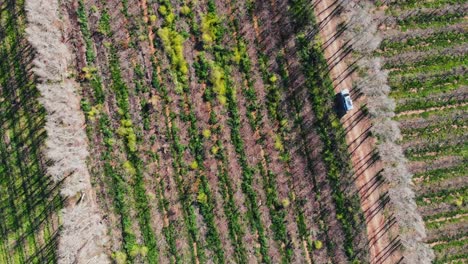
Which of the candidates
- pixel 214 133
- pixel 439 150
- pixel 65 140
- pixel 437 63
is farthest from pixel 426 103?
pixel 65 140

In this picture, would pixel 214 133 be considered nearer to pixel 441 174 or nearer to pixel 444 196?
pixel 441 174

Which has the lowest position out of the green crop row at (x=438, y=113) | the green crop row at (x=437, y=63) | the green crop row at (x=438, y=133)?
the green crop row at (x=438, y=133)

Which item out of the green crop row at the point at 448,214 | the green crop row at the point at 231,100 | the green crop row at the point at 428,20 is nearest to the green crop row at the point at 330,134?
the green crop row at the point at 448,214

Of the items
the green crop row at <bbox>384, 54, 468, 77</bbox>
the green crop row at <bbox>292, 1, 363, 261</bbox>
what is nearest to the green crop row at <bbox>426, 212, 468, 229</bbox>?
the green crop row at <bbox>292, 1, 363, 261</bbox>

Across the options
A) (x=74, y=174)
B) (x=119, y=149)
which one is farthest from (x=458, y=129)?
(x=74, y=174)

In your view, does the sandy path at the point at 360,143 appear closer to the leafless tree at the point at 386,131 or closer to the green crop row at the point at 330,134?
the green crop row at the point at 330,134

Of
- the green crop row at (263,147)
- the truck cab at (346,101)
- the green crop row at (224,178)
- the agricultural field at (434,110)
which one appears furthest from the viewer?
the green crop row at (224,178)
